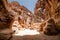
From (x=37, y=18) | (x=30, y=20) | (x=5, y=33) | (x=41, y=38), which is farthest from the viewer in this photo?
(x=30, y=20)

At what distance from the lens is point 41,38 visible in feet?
33.9

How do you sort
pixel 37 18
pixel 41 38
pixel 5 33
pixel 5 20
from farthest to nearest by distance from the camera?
1. pixel 37 18
2. pixel 41 38
3. pixel 5 20
4. pixel 5 33

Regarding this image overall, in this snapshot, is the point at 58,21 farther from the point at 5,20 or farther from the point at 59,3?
the point at 5,20

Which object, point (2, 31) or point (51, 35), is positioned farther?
point (51, 35)

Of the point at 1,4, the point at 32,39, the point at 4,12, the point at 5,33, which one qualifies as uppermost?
the point at 1,4

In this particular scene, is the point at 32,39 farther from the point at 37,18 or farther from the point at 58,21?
the point at 37,18

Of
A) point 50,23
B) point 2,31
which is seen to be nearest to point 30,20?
point 50,23

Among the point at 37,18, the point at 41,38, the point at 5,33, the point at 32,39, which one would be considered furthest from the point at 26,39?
the point at 37,18

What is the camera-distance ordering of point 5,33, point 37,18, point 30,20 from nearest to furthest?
1. point 5,33
2. point 37,18
3. point 30,20

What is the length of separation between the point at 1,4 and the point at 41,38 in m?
4.51

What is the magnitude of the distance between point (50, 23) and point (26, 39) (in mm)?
3221

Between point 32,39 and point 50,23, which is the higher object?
point 50,23

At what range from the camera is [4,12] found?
32.4ft

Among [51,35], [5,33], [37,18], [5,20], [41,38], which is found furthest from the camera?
[37,18]
